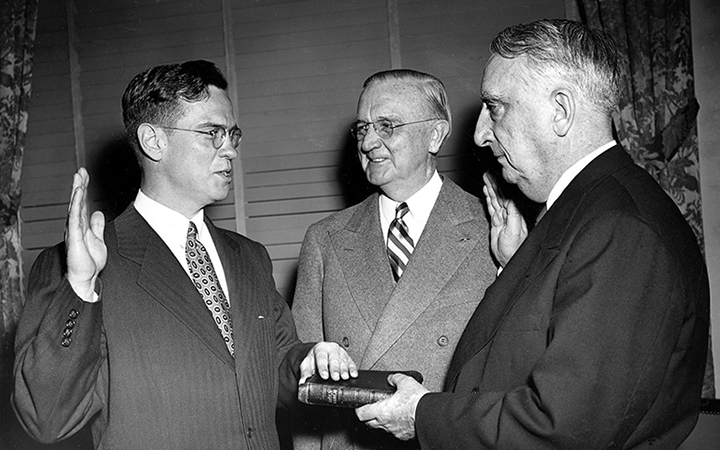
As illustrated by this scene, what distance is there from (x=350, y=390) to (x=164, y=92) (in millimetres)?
1086

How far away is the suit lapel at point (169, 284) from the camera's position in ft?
6.39

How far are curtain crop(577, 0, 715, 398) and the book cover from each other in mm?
1900

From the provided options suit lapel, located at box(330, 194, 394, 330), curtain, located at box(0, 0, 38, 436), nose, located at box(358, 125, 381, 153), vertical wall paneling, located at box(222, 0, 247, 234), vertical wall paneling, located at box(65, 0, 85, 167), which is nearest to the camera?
suit lapel, located at box(330, 194, 394, 330)

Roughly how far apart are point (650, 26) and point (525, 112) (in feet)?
6.50

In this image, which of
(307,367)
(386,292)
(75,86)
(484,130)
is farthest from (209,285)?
(75,86)

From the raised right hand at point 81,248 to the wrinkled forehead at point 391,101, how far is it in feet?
3.58

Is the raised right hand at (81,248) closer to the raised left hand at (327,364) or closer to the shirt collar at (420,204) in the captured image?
the raised left hand at (327,364)

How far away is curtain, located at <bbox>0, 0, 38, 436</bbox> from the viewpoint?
3.75 metres

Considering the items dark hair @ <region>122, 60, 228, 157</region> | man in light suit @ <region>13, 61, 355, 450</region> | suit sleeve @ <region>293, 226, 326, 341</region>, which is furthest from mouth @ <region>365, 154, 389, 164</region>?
dark hair @ <region>122, 60, 228, 157</region>

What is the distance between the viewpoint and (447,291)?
229 cm

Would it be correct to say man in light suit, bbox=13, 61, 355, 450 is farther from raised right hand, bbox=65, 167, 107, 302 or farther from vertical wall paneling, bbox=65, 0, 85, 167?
vertical wall paneling, bbox=65, 0, 85, 167

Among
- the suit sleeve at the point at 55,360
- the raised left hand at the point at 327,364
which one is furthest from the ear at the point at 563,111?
the suit sleeve at the point at 55,360

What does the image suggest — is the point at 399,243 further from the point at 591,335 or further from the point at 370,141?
the point at 591,335

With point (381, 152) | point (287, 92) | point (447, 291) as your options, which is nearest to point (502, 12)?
point (287, 92)
